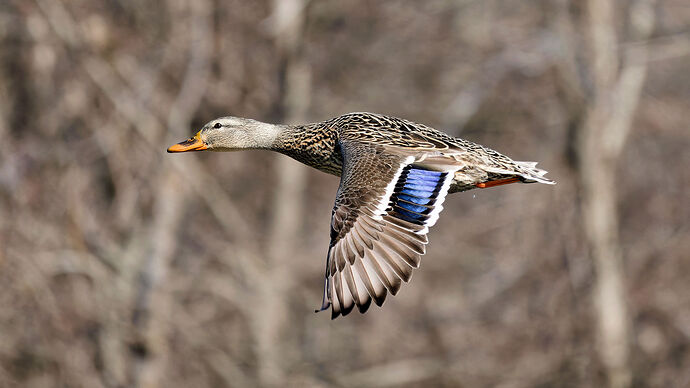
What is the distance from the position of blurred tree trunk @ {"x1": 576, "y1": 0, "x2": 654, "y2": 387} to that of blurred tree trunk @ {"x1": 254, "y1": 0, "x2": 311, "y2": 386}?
4219 millimetres

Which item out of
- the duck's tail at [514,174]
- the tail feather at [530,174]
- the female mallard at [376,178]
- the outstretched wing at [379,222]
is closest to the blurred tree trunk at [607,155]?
the tail feather at [530,174]

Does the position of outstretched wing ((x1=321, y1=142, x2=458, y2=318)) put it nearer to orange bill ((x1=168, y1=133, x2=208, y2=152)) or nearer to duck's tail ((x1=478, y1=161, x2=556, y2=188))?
duck's tail ((x1=478, y1=161, x2=556, y2=188))

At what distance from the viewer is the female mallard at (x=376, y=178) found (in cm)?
573

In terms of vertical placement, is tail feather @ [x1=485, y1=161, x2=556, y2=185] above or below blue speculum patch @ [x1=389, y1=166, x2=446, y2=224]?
above

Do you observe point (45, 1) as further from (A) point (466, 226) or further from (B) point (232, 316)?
(A) point (466, 226)

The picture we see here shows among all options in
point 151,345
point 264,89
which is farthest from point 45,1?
point 151,345

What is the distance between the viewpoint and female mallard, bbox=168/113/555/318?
18.8 ft

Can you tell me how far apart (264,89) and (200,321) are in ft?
11.4

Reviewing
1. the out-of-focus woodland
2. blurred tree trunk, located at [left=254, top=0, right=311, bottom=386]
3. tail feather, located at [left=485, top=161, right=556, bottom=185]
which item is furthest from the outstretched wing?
blurred tree trunk, located at [left=254, top=0, right=311, bottom=386]

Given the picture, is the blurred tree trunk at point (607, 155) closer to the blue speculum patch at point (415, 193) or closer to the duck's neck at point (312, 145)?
the duck's neck at point (312, 145)

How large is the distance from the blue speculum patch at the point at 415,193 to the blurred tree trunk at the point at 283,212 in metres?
9.71

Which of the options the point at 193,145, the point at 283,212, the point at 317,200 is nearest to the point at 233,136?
the point at 193,145

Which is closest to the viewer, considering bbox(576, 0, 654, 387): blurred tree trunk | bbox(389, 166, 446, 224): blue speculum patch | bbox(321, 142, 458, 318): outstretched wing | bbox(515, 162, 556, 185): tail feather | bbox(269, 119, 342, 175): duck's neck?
bbox(321, 142, 458, 318): outstretched wing

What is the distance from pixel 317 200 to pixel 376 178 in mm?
13259
